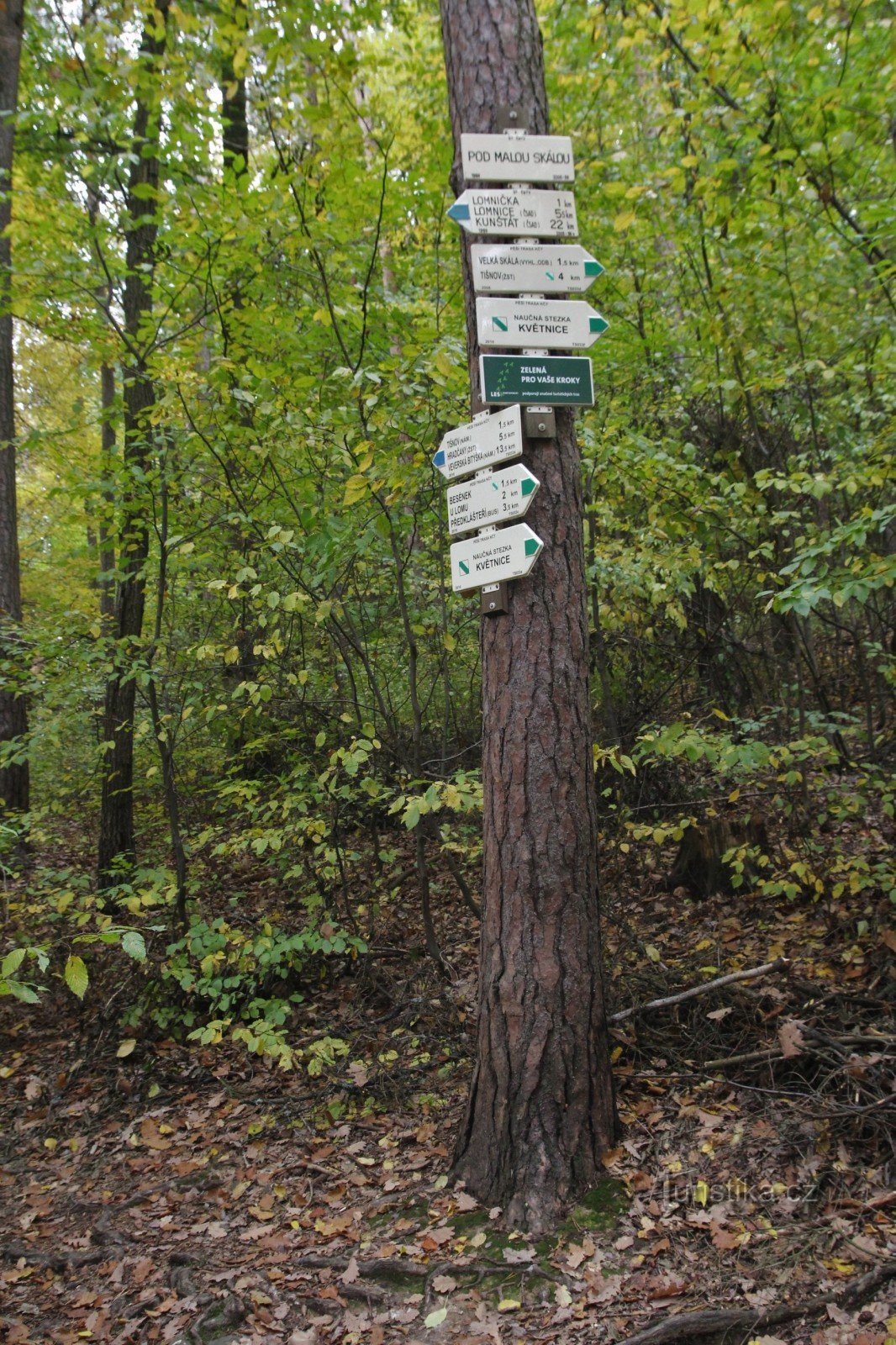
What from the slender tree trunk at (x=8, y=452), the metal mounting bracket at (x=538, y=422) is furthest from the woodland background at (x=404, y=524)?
the metal mounting bracket at (x=538, y=422)

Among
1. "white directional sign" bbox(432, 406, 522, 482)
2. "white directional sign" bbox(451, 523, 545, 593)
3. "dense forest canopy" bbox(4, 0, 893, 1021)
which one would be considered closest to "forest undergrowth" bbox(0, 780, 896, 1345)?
"dense forest canopy" bbox(4, 0, 893, 1021)

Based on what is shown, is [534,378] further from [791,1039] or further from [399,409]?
[791,1039]

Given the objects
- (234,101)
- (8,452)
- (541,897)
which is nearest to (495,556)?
(541,897)

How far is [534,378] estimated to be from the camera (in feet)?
10.5

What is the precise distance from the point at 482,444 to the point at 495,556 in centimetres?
44

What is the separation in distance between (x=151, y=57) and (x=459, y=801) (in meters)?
4.15

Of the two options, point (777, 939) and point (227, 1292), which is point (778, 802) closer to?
point (777, 939)

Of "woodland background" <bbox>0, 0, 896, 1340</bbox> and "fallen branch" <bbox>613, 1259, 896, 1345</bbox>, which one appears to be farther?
"woodland background" <bbox>0, 0, 896, 1340</bbox>

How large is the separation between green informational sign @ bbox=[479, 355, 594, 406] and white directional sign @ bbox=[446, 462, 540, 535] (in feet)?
0.84

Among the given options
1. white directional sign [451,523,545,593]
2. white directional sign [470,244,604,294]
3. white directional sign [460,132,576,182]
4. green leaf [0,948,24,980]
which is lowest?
green leaf [0,948,24,980]

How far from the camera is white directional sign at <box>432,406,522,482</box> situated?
125 inches

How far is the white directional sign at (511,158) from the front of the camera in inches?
127

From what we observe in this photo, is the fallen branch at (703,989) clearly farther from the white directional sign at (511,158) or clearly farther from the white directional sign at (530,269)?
the white directional sign at (511,158)

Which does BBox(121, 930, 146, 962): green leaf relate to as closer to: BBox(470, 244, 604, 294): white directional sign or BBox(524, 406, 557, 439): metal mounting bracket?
BBox(524, 406, 557, 439): metal mounting bracket
